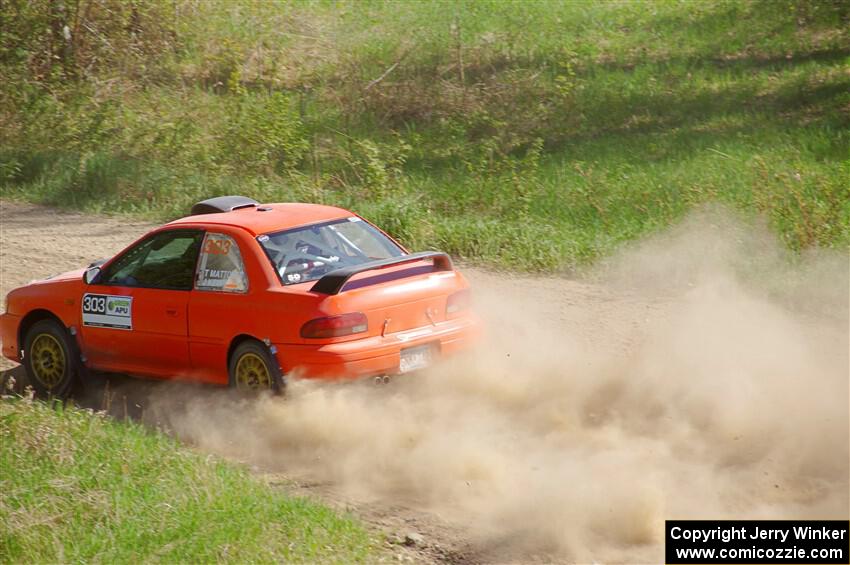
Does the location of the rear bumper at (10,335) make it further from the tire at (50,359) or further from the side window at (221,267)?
the side window at (221,267)

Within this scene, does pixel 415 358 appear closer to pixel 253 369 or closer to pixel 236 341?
pixel 253 369

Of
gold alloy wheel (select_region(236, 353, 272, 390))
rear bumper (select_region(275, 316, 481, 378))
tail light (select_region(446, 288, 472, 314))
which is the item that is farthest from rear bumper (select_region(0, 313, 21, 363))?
tail light (select_region(446, 288, 472, 314))

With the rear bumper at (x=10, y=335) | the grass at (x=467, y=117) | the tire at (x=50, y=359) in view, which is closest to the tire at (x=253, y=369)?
the tire at (x=50, y=359)

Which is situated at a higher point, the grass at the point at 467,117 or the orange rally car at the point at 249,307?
the grass at the point at 467,117

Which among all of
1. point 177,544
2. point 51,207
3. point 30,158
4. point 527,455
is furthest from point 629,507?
point 30,158

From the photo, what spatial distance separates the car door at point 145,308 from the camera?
29.7 ft

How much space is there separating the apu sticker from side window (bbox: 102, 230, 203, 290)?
0.48ft

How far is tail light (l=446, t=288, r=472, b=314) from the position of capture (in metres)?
8.78

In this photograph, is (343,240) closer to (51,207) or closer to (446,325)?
(446,325)

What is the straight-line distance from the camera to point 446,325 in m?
8.71

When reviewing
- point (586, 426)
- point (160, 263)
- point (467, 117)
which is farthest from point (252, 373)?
point (467, 117)
